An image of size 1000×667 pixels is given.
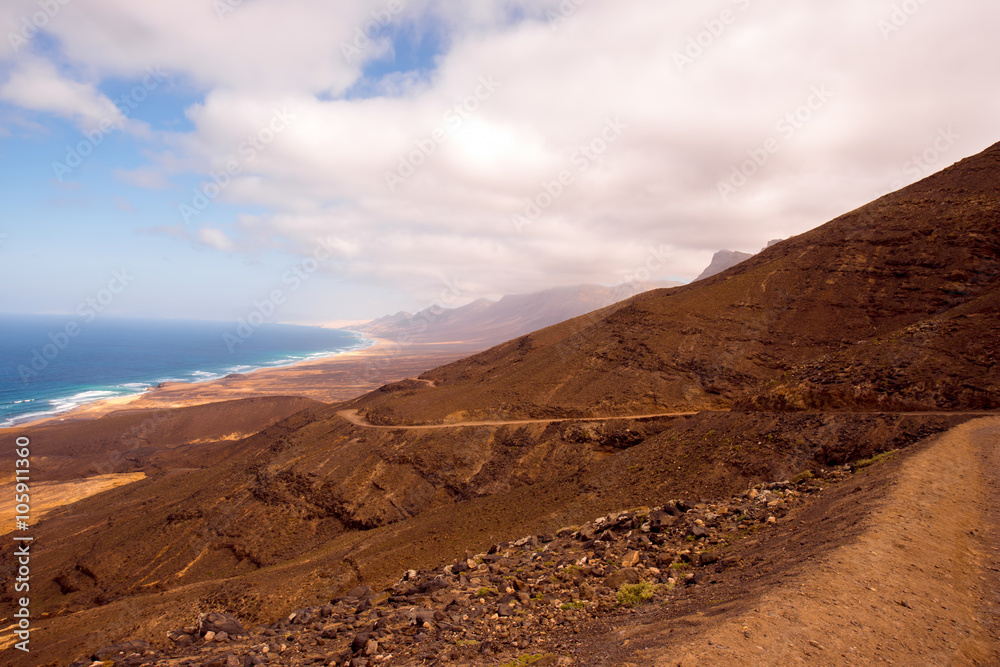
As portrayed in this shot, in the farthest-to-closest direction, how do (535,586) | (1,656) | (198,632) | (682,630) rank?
(1,656) < (198,632) < (535,586) < (682,630)

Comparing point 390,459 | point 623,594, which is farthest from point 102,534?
point 623,594

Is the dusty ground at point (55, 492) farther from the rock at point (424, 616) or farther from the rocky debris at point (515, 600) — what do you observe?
the rock at point (424, 616)

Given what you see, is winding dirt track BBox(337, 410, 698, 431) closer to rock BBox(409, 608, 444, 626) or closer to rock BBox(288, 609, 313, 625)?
rock BBox(288, 609, 313, 625)

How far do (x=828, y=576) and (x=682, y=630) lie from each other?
2.36m

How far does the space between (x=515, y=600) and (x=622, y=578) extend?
76.8 inches

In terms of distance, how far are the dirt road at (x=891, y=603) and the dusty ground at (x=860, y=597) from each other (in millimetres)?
14

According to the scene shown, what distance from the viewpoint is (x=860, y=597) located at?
5738 millimetres

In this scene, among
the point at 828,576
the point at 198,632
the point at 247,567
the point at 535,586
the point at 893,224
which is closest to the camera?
the point at 828,576

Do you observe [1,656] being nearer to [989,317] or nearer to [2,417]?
[989,317]

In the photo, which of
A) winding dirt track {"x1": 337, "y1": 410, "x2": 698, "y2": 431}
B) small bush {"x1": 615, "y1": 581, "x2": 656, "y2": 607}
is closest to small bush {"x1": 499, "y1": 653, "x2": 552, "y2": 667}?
small bush {"x1": 615, "y1": 581, "x2": 656, "y2": 607}

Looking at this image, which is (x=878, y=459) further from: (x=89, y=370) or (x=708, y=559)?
(x=89, y=370)

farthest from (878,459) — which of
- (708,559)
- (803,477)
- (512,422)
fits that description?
(512,422)

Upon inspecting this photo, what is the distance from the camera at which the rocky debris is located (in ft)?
23.1

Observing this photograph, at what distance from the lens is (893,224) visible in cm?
2742
